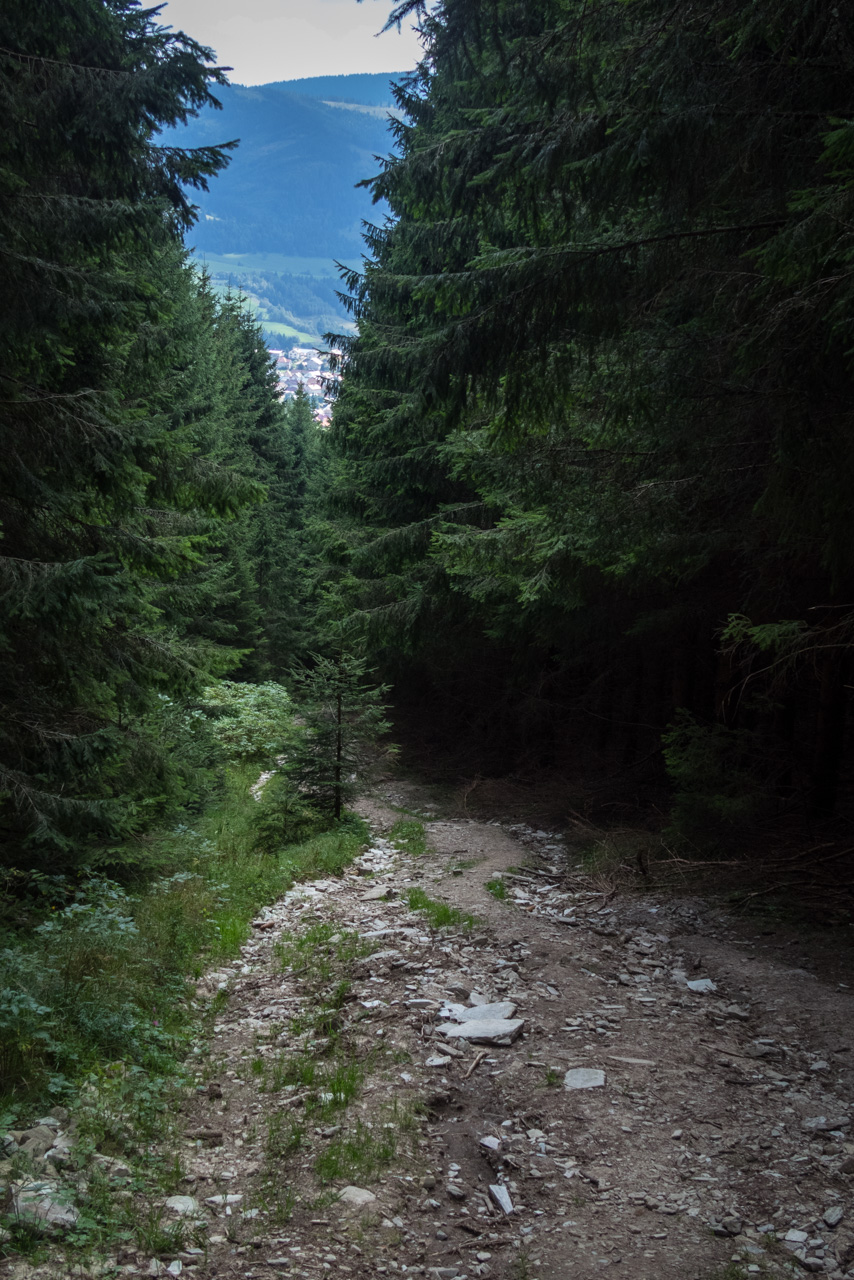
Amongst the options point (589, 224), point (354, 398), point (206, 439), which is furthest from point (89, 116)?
point (206, 439)

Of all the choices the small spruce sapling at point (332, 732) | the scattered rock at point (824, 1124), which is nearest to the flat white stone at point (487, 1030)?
the scattered rock at point (824, 1124)

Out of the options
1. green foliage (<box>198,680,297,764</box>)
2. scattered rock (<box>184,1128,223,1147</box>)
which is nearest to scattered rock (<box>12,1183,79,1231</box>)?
scattered rock (<box>184,1128,223,1147</box>)

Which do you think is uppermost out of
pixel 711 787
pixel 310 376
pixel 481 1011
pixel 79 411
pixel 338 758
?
pixel 310 376

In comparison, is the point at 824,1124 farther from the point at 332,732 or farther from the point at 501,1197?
the point at 332,732

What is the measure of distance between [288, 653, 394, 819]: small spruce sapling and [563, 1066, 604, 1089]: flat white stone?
721cm

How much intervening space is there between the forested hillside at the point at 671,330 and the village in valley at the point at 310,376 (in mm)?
7624

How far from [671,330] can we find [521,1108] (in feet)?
19.2

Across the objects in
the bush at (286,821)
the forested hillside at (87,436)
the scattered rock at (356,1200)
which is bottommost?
the bush at (286,821)

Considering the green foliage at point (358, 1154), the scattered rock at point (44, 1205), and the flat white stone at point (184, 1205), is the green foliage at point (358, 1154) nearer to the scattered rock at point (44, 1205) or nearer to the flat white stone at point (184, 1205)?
the flat white stone at point (184, 1205)

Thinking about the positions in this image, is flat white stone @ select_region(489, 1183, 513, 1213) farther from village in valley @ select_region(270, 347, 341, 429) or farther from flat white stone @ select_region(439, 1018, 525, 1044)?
village in valley @ select_region(270, 347, 341, 429)

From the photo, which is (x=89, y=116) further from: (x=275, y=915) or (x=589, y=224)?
(x=275, y=915)

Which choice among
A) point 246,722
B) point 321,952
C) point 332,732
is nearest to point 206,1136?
point 321,952

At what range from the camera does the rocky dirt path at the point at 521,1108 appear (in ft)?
10.8

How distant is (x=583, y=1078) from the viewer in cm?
463
